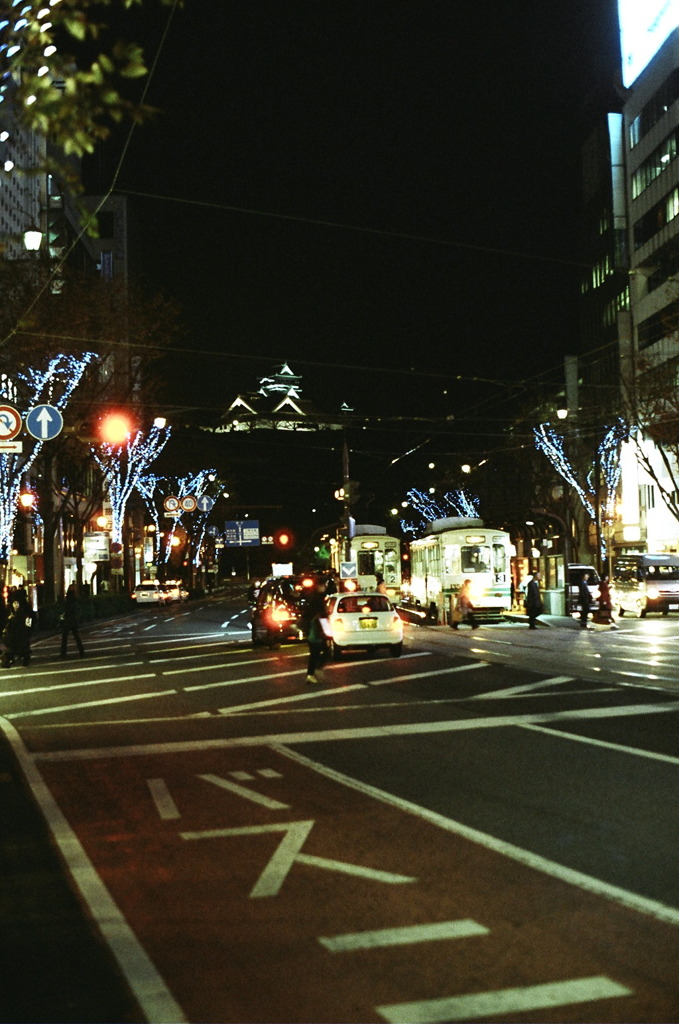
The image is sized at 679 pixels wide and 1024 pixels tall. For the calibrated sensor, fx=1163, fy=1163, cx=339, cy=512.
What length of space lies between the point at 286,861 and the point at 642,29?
70.3 meters

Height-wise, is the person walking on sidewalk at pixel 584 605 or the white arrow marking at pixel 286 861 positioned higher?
the person walking on sidewalk at pixel 584 605

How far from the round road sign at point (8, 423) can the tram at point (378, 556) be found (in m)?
24.9

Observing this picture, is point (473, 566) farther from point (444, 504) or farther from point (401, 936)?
point (444, 504)

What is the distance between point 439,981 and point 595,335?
3098 inches

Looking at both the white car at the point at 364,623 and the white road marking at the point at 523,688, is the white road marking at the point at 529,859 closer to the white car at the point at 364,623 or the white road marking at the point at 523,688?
the white road marking at the point at 523,688

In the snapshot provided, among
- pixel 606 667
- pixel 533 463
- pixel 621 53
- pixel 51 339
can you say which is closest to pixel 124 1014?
pixel 606 667

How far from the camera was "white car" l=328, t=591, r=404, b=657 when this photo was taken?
1088 inches

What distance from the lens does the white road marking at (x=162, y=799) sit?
31.7 ft

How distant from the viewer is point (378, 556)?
5388cm

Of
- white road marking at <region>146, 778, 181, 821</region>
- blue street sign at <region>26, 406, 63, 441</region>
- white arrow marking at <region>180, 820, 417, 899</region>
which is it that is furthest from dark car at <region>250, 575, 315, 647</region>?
white arrow marking at <region>180, 820, 417, 899</region>

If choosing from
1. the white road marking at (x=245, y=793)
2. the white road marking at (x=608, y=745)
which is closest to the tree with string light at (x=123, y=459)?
the white road marking at (x=608, y=745)

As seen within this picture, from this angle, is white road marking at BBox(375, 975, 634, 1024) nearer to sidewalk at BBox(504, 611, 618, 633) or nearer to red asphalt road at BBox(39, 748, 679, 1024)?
red asphalt road at BBox(39, 748, 679, 1024)

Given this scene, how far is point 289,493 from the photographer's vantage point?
12912cm

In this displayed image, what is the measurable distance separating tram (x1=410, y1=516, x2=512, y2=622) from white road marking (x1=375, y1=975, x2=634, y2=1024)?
36530 mm
